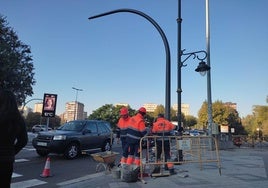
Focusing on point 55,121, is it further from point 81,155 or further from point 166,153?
point 166,153

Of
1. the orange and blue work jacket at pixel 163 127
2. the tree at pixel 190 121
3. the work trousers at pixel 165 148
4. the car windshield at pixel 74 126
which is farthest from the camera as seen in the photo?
the tree at pixel 190 121

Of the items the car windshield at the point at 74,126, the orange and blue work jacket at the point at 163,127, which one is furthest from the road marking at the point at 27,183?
the car windshield at the point at 74,126

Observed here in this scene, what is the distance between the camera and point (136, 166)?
25.4ft

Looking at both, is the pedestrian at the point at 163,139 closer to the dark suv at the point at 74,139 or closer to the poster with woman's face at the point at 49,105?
the dark suv at the point at 74,139

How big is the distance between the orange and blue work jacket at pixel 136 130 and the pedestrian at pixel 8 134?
518cm

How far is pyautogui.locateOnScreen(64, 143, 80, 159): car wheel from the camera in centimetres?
1287

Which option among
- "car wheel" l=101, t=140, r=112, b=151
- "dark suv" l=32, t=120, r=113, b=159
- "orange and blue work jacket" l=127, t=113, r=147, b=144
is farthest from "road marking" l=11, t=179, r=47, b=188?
"car wheel" l=101, t=140, r=112, b=151

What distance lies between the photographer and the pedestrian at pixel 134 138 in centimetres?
804

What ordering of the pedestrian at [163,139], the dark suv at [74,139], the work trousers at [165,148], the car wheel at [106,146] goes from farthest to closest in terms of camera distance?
the car wheel at [106,146] < the dark suv at [74,139] < the work trousers at [165,148] < the pedestrian at [163,139]

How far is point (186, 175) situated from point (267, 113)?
50.7 metres

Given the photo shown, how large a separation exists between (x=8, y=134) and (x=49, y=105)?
1899cm

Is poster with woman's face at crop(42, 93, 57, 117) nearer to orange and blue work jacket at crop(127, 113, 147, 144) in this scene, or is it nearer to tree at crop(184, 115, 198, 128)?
orange and blue work jacket at crop(127, 113, 147, 144)

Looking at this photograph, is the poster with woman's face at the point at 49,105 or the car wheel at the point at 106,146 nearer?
the car wheel at the point at 106,146

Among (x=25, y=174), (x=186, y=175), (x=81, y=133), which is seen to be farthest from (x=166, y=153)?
(x=81, y=133)
